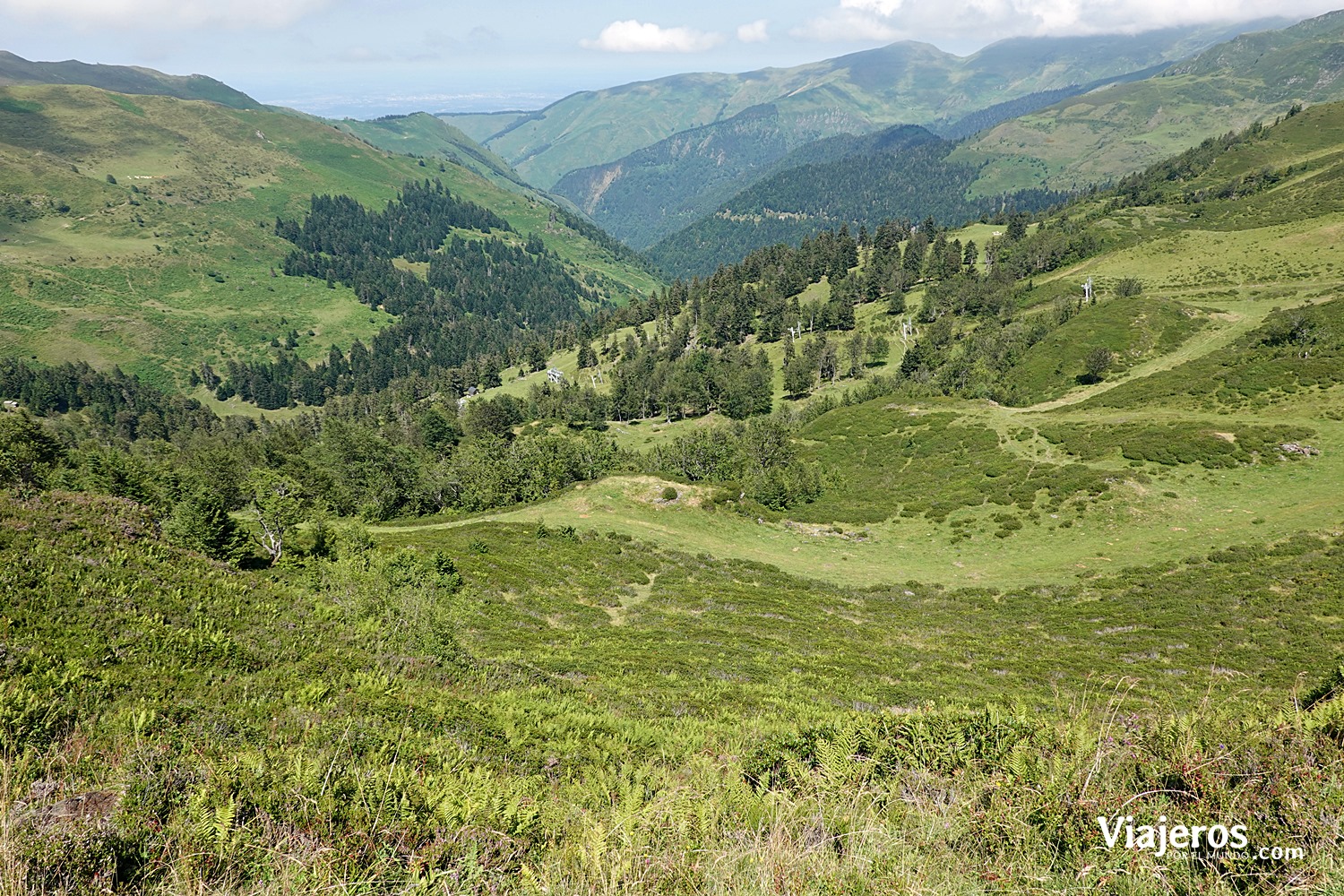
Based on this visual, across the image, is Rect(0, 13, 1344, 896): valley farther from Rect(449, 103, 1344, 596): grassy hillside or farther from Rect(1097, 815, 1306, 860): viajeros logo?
Rect(449, 103, 1344, 596): grassy hillside

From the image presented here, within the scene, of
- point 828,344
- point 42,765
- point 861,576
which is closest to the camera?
point 42,765

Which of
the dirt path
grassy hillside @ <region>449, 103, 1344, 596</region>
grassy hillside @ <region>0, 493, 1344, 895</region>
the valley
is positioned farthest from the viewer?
the dirt path

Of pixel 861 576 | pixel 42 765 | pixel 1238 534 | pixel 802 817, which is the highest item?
pixel 42 765

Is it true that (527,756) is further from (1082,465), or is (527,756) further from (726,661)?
(1082,465)

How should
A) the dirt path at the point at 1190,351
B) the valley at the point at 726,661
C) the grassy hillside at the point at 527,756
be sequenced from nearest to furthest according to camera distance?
the grassy hillside at the point at 527,756
the valley at the point at 726,661
the dirt path at the point at 1190,351

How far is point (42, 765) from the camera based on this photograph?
704cm

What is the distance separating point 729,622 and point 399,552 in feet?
56.0

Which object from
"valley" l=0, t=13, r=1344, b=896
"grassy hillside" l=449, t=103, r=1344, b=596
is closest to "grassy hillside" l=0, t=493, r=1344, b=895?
"valley" l=0, t=13, r=1344, b=896

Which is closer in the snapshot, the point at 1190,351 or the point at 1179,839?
the point at 1179,839

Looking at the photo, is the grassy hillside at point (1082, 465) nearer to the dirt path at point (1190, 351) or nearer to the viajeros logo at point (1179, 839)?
the dirt path at point (1190, 351)

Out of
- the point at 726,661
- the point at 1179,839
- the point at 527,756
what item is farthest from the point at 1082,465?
the point at 527,756

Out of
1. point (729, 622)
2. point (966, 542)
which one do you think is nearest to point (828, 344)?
point (966, 542)

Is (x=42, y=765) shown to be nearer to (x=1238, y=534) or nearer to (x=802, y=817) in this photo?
(x=802, y=817)

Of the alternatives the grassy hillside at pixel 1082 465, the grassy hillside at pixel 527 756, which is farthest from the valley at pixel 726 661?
the grassy hillside at pixel 1082 465
